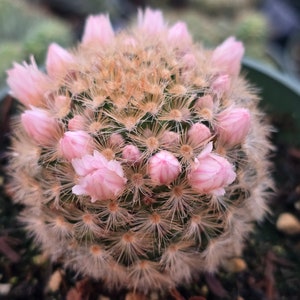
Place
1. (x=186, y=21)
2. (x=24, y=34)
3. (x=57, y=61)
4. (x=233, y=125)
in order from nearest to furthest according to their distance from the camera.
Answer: (x=233, y=125) < (x=57, y=61) < (x=24, y=34) < (x=186, y=21)

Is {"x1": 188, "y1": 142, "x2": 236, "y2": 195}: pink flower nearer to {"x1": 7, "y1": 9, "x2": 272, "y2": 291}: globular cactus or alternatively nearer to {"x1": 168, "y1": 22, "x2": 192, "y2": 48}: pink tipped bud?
{"x1": 7, "y1": 9, "x2": 272, "y2": 291}: globular cactus

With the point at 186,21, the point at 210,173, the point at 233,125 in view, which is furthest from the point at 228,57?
the point at 186,21

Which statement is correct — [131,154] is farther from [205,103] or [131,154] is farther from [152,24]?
[152,24]

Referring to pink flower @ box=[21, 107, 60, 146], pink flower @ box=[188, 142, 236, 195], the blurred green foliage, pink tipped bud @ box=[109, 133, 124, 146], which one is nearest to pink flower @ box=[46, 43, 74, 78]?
pink flower @ box=[21, 107, 60, 146]

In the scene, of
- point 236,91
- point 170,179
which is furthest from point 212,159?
point 236,91

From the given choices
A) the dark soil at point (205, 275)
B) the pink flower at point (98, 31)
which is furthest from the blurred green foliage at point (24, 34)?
the pink flower at point (98, 31)

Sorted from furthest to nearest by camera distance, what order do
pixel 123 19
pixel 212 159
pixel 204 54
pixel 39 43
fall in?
pixel 123 19 → pixel 39 43 → pixel 204 54 → pixel 212 159

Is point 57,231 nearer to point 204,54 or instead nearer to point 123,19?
point 204,54
